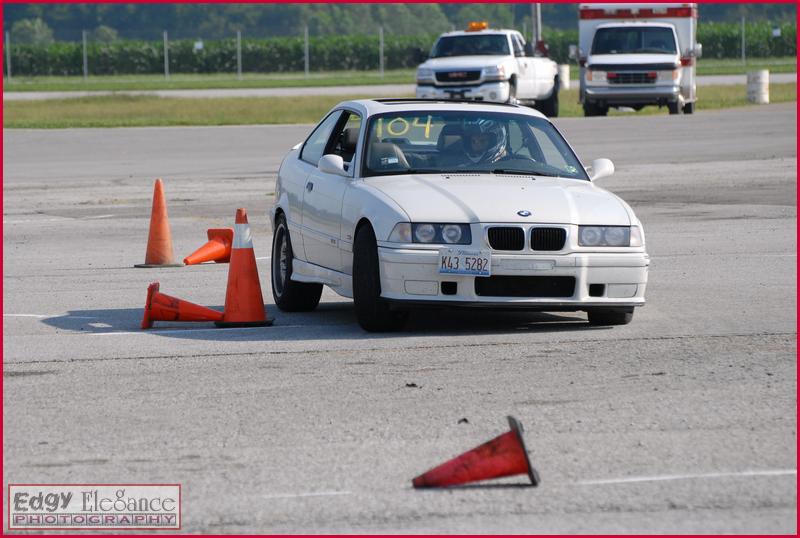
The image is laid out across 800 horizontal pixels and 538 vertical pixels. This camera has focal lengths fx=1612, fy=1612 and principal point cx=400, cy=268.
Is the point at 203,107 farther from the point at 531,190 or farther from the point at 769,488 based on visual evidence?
the point at 769,488

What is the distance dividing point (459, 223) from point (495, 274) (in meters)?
0.38

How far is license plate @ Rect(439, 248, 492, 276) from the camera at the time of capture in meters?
9.66

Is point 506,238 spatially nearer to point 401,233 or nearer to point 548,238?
point 548,238

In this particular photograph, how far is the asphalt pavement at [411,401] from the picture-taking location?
5.88 meters

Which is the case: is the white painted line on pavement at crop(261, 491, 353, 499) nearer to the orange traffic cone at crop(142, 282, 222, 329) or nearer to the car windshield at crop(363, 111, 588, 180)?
the orange traffic cone at crop(142, 282, 222, 329)

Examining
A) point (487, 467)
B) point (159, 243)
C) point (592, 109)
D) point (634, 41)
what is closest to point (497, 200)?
point (487, 467)

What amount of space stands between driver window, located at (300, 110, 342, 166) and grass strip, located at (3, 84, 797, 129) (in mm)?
26205

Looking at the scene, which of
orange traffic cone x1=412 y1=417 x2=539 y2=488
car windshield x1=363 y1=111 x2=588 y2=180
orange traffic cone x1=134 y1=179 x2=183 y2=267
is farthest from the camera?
orange traffic cone x1=134 y1=179 x2=183 y2=267

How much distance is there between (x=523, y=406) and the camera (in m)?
7.61

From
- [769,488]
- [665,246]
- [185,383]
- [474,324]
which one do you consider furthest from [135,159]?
[769,488]

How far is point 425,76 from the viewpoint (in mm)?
36188

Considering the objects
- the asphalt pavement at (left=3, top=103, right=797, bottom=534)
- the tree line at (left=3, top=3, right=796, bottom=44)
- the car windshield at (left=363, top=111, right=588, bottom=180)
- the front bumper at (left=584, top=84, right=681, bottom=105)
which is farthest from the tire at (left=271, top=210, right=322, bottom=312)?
the tree line at (left=3, top=3, right=796, bottom=44)

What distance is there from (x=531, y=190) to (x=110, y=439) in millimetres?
4062

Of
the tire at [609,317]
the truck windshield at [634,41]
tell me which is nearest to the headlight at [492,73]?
the truck windshield at [634,41]
